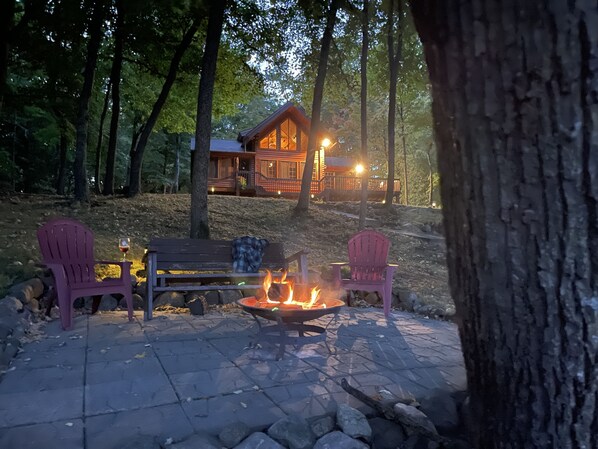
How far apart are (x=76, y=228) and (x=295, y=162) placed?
68.0 ft

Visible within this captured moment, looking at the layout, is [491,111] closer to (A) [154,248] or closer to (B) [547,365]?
(B) [547,365]

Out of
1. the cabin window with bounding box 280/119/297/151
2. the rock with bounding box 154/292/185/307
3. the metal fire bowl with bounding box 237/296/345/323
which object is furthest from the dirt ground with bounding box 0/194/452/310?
the cabin window with bounding box 280/119/297/151

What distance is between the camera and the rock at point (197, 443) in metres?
2.00

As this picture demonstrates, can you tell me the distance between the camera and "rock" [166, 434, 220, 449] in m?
2.00

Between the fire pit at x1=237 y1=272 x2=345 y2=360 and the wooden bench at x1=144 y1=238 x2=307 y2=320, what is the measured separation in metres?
1.39

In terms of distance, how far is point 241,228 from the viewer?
1071cm

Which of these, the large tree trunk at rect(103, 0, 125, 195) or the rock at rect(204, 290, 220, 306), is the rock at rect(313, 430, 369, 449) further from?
the large tree trunk at rect(103, 0, 125, 195)

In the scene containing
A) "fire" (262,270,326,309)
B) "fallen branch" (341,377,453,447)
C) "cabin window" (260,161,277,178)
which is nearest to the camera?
"fallen branch" (341,377,453,447)

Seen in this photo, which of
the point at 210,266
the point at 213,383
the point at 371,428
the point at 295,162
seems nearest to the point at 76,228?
the point at 210,266

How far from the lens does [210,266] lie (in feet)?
18.7

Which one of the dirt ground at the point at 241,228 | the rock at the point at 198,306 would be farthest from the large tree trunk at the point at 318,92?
the rock at the point at 198,306

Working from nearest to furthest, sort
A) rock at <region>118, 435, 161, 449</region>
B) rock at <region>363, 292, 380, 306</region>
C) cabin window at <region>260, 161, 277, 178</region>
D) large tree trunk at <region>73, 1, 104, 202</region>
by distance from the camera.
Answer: rock at <region>118, 435, 161, 449</region> → rock at <region>363, 292, 380, 306</region> → large tree trunk at <region>73, 1, 104, 202</region> → cabin window at <region>260, 161, 277, 178</region>

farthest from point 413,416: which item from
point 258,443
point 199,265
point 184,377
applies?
point 199,265

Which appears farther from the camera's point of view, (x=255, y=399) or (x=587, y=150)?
(x=255, y=399)
